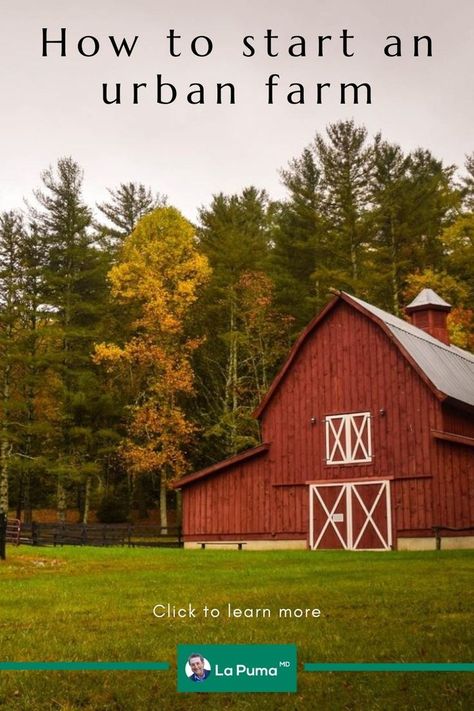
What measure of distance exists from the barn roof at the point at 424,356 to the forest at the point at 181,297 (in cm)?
808

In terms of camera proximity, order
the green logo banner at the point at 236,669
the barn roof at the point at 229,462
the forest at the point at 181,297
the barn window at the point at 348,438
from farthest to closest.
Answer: the forest at the point at 181,297 → the barn roof at the point at 229,462 → the barn window at the point at 348,438 → the green logo banner at the point at 236,669

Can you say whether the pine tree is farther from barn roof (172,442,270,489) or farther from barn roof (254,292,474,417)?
barn roof (254,292,474,417)

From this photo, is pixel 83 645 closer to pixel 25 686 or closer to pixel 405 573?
pixel 25 686

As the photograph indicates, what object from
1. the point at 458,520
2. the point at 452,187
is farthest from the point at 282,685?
the point at 452,187

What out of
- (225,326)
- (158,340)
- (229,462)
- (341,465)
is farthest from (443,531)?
(225,326)

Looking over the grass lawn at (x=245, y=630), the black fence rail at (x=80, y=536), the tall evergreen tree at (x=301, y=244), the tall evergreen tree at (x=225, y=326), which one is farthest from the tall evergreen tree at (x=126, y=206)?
the grass lawn at (x=245, y=630)

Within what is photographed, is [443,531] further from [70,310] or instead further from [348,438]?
[70,310]

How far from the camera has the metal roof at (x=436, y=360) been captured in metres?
23.1

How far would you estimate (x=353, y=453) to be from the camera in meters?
23.8

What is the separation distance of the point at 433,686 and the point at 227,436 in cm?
2974

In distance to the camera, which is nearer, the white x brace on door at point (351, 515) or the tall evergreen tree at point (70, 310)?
the white x brace on door at point (351, 515)

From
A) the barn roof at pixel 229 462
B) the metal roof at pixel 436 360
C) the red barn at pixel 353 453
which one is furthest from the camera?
the barn roof at pixel 229 462

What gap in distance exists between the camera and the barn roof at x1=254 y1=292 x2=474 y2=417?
22891mm

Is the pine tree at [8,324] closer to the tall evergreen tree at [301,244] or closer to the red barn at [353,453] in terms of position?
the red barn at [353,453]
